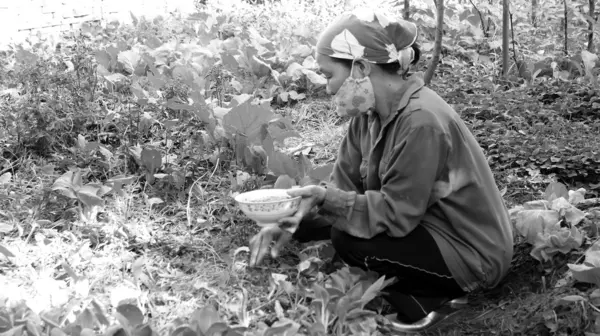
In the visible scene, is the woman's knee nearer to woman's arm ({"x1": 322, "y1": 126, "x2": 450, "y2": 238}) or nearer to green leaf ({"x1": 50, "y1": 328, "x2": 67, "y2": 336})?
woman's arm ({"x1": 322, "y1": 126, "x2": 450, "y2": 238})

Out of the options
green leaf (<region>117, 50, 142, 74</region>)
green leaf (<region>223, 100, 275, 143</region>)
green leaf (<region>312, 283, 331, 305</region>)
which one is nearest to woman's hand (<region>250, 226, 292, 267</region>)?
green leaf (<region>312, 283, 331, 305</region>)

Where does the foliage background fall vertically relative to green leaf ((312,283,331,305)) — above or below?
below

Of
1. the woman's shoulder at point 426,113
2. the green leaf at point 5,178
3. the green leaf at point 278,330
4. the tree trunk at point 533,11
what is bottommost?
the tree trunk at point 533,11

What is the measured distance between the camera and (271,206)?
262 centimetres

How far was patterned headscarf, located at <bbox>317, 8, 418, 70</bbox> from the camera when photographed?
2.43 metres

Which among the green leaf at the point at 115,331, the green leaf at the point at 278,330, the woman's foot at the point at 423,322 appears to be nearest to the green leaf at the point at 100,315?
the green leaf at the point at 115,331

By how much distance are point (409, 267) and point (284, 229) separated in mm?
463

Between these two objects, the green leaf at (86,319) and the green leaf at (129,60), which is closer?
the green leaf at (86,319)

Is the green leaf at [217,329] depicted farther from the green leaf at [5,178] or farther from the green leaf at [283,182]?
the green leaf at [5,178]

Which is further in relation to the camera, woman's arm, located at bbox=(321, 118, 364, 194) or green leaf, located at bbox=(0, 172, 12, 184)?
green leaf, located at bbox=(0, 172, 12, 184)

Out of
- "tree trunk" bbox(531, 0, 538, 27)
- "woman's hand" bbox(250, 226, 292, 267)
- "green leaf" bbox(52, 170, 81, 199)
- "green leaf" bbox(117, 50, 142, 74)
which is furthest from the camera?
"tree trunk" bbox(531, 0, 538, 27)

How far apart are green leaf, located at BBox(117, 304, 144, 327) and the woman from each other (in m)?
0.61

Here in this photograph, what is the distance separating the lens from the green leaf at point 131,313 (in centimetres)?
224

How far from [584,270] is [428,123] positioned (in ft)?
2.17
